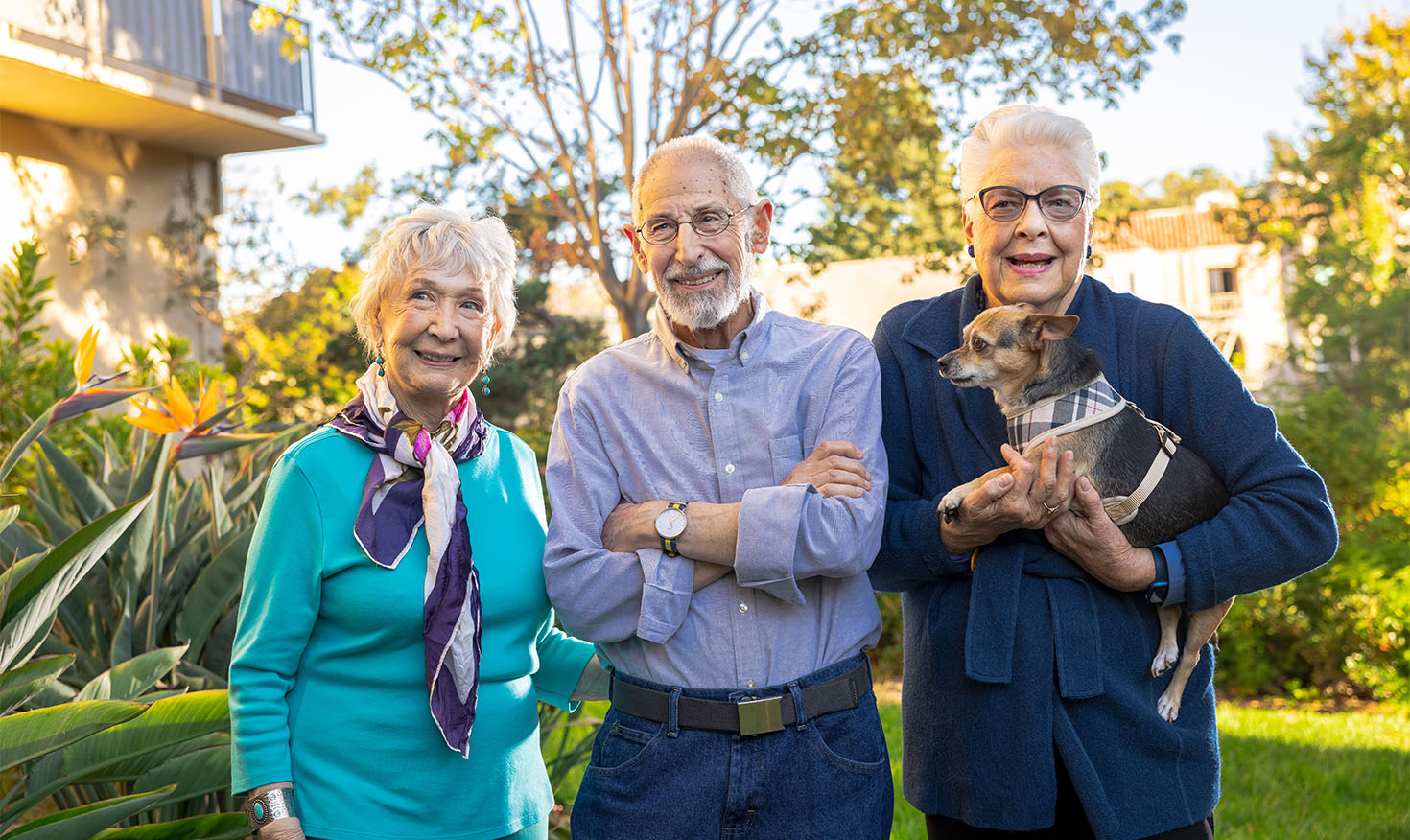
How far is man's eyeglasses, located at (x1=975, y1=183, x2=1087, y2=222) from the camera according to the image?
2537 millimetres

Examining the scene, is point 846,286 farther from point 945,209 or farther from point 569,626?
point 569,626

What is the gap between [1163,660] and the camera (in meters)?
2.49

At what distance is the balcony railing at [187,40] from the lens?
39.7ft

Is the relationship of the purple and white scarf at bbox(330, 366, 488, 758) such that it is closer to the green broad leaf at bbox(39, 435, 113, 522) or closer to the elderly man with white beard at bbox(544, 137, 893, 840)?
the elderly man with white beard at bbox(544, 137, 893, 840)

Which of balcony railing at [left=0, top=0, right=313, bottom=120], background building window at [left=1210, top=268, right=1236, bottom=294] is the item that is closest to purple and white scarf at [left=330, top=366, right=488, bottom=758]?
balcony railing at [left=0, top=0, right=313, bottom=120]

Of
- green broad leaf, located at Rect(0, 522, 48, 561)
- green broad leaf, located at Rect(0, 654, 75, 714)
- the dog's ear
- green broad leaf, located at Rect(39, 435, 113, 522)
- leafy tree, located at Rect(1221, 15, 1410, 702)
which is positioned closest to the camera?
the dog's ear

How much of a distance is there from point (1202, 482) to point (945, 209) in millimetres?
9252

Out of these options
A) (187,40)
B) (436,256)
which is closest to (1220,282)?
(187,40)

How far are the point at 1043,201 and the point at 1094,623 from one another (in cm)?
97

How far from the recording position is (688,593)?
2.38 m

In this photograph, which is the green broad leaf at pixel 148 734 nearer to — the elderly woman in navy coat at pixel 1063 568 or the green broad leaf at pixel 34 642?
the green broad leaf at pixel 34 642

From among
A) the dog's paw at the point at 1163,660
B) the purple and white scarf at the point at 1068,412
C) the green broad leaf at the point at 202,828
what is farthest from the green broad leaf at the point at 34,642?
the dog's paw at the point at 1163,660

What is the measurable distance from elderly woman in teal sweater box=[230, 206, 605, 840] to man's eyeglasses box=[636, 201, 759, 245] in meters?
0.42

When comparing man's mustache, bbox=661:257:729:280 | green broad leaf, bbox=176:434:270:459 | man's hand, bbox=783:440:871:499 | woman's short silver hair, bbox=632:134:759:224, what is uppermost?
woman's short silver hair, bbox=632:134:759:224
